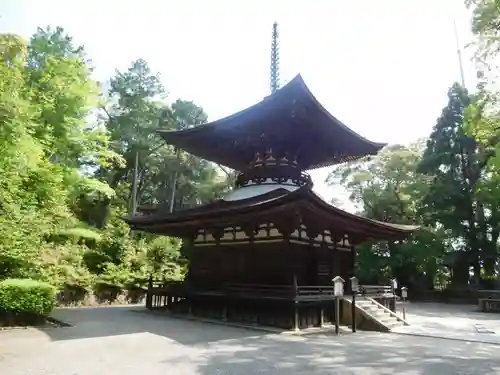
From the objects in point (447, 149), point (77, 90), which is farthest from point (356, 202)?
point (77, 90)

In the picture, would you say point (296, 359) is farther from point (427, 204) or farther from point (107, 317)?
point (427, 204)

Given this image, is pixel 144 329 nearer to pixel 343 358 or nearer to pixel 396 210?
pixel 343 358

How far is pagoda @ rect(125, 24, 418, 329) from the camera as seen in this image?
464 inches

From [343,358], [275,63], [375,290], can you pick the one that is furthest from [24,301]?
[275,63]

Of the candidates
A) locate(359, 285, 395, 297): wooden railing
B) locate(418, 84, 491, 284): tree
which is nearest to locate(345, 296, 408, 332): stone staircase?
locate(359, 285, 395, 297): wooden railing

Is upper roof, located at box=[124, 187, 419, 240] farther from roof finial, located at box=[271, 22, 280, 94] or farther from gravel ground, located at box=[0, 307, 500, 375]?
roof finial, located at box=[271, 22, 280, 94]

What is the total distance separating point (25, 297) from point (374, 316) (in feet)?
33.7

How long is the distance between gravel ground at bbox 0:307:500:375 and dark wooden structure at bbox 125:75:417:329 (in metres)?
1.72

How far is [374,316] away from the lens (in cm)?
1236

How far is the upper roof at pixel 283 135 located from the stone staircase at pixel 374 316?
5.82 metres

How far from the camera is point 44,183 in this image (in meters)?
12.4

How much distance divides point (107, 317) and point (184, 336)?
4.99 m

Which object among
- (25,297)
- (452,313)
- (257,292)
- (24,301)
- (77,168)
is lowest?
(452,313)

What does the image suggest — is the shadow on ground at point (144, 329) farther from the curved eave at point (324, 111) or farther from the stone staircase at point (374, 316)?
the curved eave at point (324, 111)
